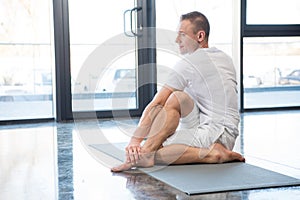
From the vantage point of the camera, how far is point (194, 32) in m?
2.53

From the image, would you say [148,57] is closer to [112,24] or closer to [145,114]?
[112,24]

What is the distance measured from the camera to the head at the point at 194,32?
253 cm

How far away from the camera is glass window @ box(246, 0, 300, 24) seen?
5375mm

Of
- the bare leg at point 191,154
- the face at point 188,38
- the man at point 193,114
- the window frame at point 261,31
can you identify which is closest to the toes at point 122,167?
the man at point 193,114

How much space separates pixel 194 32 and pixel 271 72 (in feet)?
10.9

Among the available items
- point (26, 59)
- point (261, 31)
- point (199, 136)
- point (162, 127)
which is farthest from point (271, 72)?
point (162, 127)

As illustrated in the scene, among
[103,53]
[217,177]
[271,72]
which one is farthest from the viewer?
[271,72]

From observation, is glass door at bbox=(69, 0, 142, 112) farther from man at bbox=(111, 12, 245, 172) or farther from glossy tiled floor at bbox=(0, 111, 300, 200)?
man at bbox=(111, 12, 245, 172)

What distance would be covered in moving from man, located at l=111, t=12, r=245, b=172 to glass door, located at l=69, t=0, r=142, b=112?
8.11ft

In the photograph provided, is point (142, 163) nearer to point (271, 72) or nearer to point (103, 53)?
point (103, 53)

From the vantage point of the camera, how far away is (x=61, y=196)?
194cm

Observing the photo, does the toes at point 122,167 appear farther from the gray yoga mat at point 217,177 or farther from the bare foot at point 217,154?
the bare foot at point 217,154

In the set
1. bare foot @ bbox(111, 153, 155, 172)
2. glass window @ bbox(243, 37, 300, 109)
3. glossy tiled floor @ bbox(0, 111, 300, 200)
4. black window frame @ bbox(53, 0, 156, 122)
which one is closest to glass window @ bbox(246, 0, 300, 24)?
glass window @ bbox(243, 37, 300, 109)

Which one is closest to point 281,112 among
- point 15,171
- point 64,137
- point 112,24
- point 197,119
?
point 112,24
